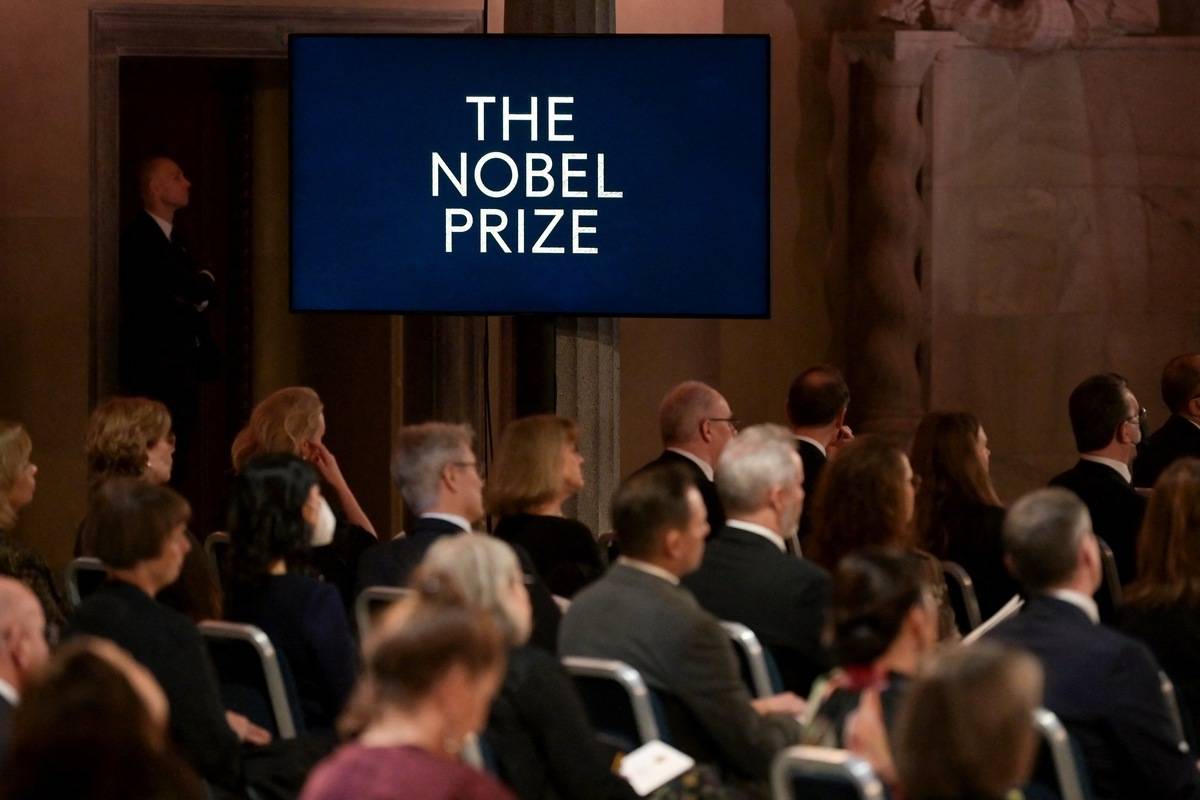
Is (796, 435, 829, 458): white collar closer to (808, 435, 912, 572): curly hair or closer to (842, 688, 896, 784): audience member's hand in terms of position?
(808, 435, 912, 572): curly hair

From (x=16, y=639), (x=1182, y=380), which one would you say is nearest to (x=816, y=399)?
(x=1182, y=380)

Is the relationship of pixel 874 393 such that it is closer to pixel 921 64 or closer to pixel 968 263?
pixel 968 263

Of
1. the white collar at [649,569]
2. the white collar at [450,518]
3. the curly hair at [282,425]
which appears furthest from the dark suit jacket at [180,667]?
the curly hair at [282,425]

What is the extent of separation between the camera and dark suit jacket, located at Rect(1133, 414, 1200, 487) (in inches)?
295

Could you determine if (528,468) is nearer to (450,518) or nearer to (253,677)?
(450,518)

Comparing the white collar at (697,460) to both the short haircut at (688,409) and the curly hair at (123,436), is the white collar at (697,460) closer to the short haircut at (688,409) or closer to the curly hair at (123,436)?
the short haircut at (688,409)

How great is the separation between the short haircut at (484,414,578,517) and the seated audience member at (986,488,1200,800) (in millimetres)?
1839

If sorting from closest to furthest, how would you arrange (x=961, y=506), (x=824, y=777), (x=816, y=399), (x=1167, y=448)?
(x=824, y=777), (x=961, y=506), (x=816, y=399), (x=1167, y=448)

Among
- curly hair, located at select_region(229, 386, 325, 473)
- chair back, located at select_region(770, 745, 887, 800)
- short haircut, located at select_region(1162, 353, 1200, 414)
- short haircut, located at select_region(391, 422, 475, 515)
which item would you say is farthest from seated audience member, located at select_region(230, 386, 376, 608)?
chair back, located at select_region(770, 745, 887, 800)

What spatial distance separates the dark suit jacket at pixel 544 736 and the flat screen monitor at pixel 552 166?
366 centimetres

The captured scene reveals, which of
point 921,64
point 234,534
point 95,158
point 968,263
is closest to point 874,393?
point 968,263

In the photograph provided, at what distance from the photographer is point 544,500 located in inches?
232

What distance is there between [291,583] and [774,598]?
100cm

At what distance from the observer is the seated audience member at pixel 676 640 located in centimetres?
430
